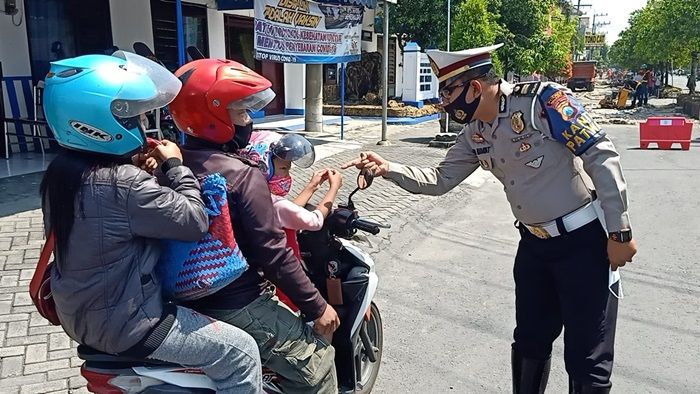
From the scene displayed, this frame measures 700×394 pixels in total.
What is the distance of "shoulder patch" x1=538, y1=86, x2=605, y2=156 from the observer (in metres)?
2.42

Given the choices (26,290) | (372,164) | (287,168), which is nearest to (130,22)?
(26,290)

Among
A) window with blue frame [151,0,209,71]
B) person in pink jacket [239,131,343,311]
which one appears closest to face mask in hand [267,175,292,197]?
person in pink jacket [239,131,343,311]

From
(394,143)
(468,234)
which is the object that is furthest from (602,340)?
(394,143)

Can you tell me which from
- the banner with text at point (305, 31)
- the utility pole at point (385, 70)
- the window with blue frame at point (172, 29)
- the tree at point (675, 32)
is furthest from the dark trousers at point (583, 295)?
the tree at point (675, 32)

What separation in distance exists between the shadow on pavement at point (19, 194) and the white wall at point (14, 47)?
7.43ft

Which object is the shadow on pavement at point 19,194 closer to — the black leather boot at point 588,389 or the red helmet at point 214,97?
the red helmet at point 214,97

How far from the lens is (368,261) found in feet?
9.61

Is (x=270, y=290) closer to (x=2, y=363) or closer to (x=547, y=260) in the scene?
(x=547, y=260)

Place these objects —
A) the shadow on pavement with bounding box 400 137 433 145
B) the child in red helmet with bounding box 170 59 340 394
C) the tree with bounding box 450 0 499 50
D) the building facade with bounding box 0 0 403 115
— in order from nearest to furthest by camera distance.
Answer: the child in red helmet with bounding box 170 59 340 394
the building facade with bounding box 0 0 403 115
the tree with bounding box 450 0 499 50
the shadow on pavement with bounding box 400 137 433 145

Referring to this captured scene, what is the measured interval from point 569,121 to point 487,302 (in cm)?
241

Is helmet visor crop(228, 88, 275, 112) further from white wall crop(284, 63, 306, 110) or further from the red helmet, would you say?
white wall crop(284, 63, 306, 110)

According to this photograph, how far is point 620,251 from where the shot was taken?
2.39 meters

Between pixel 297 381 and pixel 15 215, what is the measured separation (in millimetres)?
4755

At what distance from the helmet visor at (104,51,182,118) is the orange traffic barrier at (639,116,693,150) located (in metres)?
13.4
